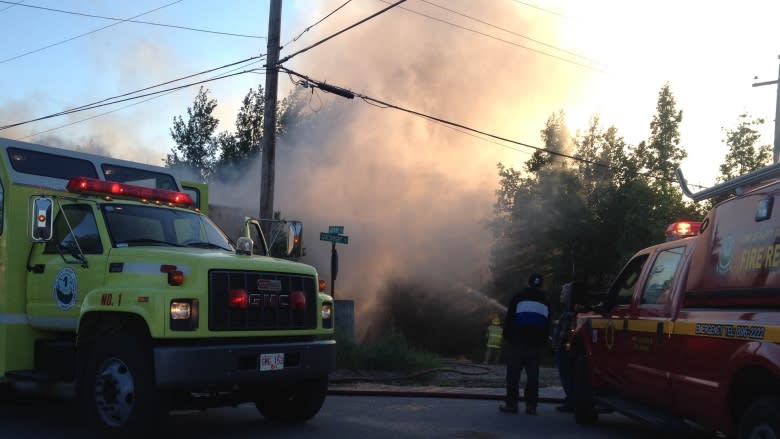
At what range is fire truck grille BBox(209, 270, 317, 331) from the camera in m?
6.46

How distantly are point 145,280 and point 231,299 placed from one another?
725 millimetres

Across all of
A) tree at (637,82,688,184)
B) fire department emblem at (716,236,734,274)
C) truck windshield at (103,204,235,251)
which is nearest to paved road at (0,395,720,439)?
truck windshield at (103,204,235,251)

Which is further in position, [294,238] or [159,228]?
[294,238]

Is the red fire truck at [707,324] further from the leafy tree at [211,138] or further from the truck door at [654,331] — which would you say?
the leafy tree at [211,138]

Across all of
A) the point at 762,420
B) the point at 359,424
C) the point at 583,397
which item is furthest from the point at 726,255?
the point at 359,424

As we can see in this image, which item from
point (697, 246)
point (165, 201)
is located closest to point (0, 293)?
point (165, 201)

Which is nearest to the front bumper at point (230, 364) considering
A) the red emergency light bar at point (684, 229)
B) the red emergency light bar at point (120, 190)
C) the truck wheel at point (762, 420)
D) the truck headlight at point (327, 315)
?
the truck headlight at point (327, 315)

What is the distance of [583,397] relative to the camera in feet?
27.5

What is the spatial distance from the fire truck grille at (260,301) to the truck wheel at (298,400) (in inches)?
30.0

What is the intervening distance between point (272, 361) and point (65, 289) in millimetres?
2066

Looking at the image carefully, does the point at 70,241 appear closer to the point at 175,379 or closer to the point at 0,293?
the point at 0,293

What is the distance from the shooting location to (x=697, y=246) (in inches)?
247

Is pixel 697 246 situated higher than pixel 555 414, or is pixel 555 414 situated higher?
pixel 697 246

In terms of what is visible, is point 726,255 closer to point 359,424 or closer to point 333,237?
point 359,424
